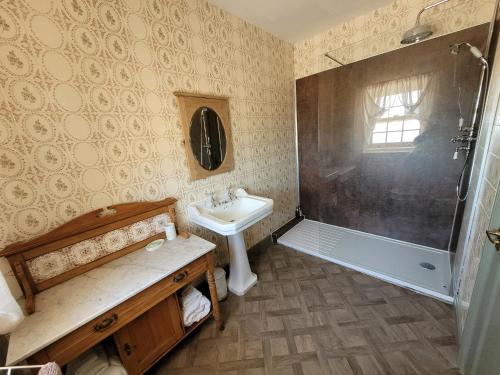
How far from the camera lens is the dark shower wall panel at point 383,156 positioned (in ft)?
6.11

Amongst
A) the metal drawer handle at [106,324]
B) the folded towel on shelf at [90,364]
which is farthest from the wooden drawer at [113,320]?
the folded towel on shelf at [90,364]

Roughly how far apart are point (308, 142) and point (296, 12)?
4.75 feet

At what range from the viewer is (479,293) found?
971 millimetres

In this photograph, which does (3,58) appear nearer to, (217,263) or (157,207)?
(157,207)

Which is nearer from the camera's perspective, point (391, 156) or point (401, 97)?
point (401, 97)

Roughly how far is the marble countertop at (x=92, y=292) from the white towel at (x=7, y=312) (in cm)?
5

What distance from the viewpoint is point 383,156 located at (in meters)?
2.31

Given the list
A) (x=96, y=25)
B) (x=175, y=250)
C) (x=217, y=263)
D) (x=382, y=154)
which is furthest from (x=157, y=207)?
(x=382, y=154)

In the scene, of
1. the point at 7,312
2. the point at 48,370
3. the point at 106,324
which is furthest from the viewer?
the point at 106,324

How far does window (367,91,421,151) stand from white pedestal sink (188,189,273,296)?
60.0 inches

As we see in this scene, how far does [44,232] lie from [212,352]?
129 centimetres

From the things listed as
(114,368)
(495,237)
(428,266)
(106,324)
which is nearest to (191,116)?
(106,324)

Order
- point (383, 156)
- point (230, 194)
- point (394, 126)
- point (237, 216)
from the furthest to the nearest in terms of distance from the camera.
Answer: point (383, 156)
point (394, 126)
point (230, 194)
point (237, 216)

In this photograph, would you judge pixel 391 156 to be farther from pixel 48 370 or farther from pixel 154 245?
pixel 48 370
